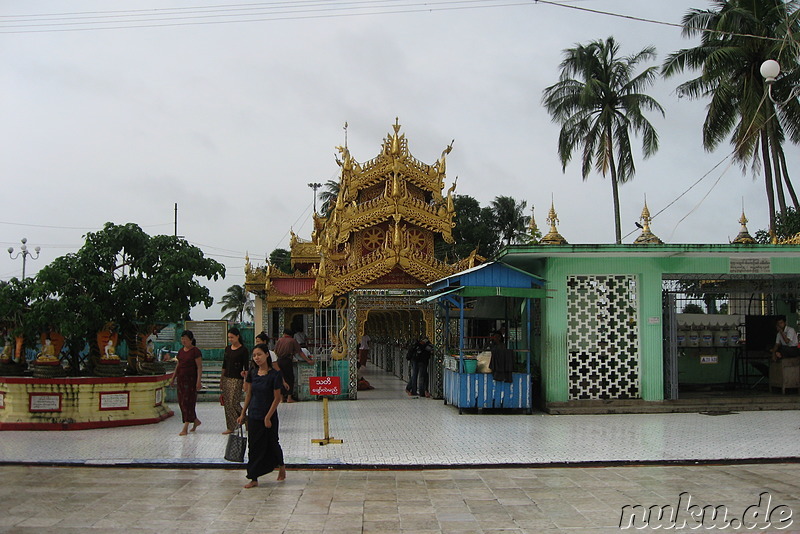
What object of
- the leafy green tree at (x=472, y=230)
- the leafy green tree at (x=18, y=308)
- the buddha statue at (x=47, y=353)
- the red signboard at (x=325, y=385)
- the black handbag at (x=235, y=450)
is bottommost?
the black handbag at (x=235, y=450)

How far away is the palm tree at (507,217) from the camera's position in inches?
2082

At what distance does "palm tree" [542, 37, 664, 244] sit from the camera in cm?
3116

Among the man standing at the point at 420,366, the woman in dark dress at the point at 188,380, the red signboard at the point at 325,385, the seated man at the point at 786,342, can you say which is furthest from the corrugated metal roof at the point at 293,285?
the seated man at the point at 786,342

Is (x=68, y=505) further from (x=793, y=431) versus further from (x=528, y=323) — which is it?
(x=793, y=431)

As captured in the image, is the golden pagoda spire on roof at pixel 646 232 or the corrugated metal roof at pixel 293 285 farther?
the corrugated metal roof at pixel 293 285

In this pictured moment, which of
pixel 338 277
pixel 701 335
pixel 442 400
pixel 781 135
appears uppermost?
pixel 781 135

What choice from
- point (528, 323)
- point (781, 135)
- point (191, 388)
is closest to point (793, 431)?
point (528, 323)

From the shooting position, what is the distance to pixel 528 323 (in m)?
14.4

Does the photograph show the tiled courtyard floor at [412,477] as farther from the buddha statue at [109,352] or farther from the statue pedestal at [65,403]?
the buddha statue at [109,352]

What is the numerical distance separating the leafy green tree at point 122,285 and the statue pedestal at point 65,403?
0.91 meters

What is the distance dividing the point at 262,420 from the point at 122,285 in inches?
242

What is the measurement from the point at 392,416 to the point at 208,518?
7507 mm

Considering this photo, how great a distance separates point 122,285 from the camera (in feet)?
42.1

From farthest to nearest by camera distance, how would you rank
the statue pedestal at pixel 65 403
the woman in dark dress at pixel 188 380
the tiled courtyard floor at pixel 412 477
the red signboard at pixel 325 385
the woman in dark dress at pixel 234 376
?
1. the statue pedestal at pixel 65 403
2. the woman in dark dress at pixel 188 380
3. the woman in dark dress at pixel 234 376
4. the red signboard at pixel 325 385
5. the tiled courtyard floor at pixel 412 477
